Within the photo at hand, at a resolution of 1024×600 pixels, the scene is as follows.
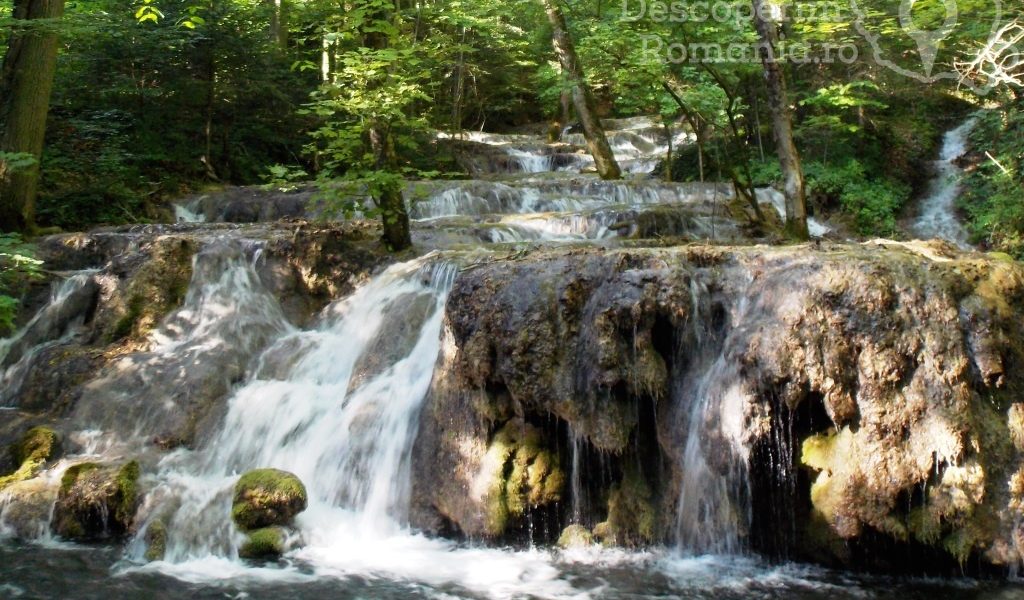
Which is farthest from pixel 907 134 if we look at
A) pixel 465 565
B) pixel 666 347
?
pixel 465 565

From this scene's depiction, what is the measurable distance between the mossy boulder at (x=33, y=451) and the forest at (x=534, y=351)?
0.08ft

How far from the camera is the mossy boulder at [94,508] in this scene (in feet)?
21.5

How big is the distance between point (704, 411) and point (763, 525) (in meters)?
0.94

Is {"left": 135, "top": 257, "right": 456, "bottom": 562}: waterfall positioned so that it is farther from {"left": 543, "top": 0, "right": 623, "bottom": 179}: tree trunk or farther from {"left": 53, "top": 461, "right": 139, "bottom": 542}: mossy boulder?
{"left": 543, "top": 0, "right": 623, "bottom": 179}: tree trunk

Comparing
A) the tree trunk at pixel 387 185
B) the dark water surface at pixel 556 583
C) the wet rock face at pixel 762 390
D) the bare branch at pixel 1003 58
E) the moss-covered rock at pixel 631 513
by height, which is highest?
the bare branch at pixel 1003 58

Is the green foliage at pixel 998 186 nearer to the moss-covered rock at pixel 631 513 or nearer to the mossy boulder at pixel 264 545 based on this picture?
the moss-covered rock at pixel 631 513

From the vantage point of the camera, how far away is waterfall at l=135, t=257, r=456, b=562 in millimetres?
6559

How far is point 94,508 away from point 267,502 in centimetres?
160

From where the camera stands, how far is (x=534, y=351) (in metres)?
6.21

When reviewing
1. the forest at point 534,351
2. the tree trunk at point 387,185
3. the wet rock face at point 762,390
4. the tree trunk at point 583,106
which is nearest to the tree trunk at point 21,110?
the forest at point 534,351

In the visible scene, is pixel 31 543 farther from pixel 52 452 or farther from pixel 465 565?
pixel 465 565

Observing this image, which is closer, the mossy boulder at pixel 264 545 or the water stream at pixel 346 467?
Result: the water stream at pixel 346 467

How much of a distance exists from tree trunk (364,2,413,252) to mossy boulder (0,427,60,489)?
14.0 feet

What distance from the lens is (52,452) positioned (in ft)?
25.0
